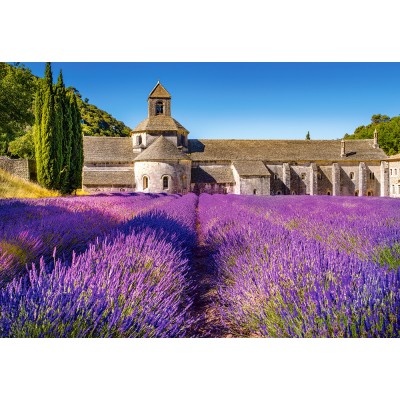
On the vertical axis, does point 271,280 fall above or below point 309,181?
below

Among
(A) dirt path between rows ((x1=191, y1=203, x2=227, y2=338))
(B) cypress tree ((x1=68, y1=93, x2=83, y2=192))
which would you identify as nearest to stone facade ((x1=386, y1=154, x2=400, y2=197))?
(B) cypress tree ((x1=68, y1=93, x2=83, y2=192))

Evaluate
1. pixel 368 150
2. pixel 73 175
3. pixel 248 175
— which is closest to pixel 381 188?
pixel 368 150

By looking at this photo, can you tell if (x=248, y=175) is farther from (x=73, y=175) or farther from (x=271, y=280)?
(x=271, y=280)

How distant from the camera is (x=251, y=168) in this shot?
1484 inches

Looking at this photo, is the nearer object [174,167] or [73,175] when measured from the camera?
[73,175]

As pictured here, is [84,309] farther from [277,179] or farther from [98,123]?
[98,123]

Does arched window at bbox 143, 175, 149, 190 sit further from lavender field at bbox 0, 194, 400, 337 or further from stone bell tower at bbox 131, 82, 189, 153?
lavender field at bbox 0, 194, 400, 337

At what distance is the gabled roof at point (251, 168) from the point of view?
36688 mm

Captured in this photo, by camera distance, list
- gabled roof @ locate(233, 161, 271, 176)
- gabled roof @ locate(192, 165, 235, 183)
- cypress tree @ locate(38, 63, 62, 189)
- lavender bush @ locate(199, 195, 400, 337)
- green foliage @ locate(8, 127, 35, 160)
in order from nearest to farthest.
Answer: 1. lavender bush @ locate(199, 195, 400, 337)
2. cypress tree @ locate(38, 63, 62, 189)
3. gabled roof @ locate(233, 161, 271, 176)
4. gabled roof @ locate(192, 165, 235, 183)
5. green foliage @ locate(8, 127, 35, 160)

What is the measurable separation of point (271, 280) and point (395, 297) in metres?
0.87

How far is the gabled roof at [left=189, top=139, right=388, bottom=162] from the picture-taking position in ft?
133

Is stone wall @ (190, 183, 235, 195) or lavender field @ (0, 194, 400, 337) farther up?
stone wall @ (190, 183, 235, 195)

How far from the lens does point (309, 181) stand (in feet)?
133

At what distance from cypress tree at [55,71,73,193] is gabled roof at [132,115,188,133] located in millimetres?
17343
